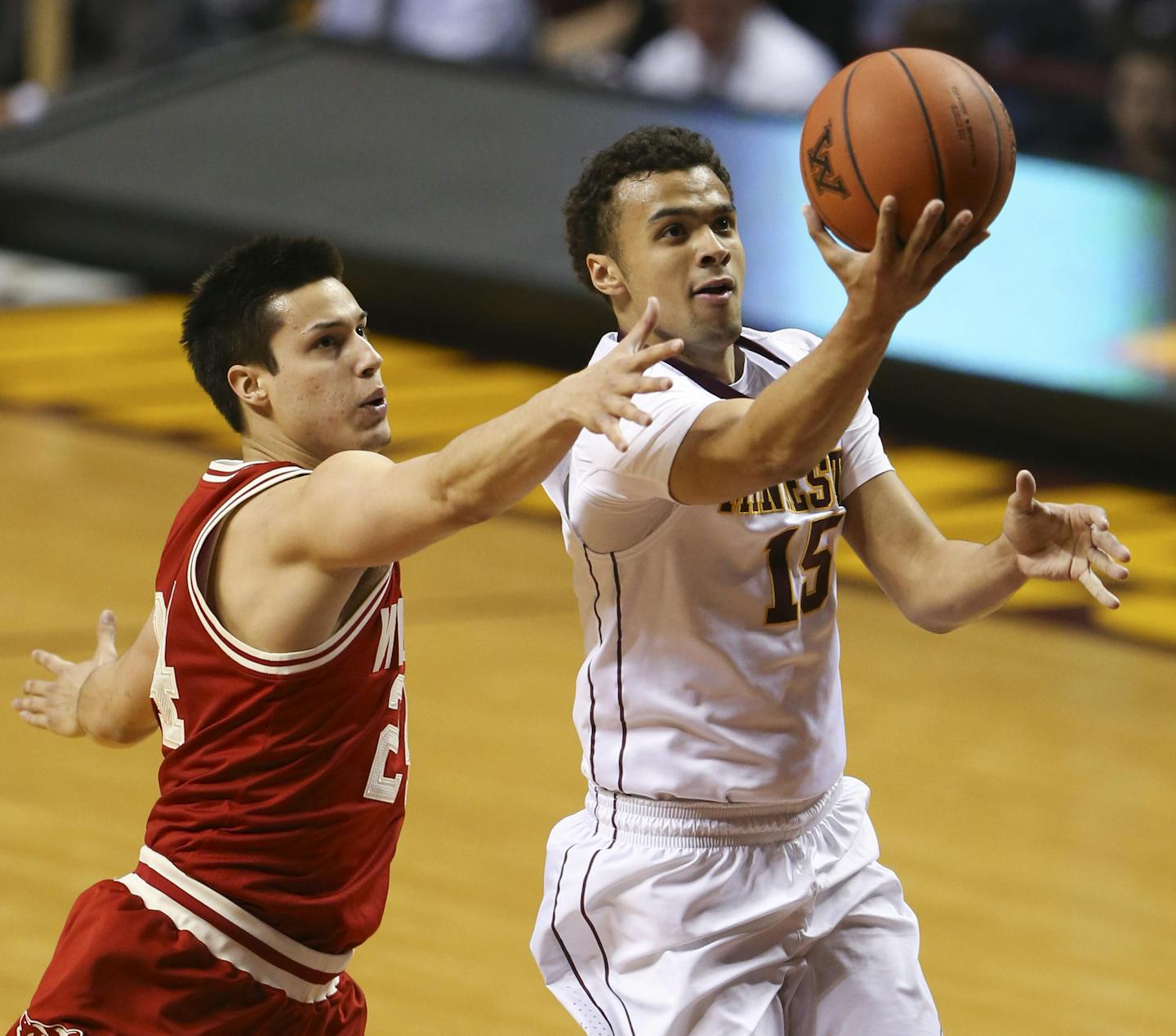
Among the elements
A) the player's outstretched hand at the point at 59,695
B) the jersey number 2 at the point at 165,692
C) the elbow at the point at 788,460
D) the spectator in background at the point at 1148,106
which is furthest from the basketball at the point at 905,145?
the spectator in background at the point at 1148,106

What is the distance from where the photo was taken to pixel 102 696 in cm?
378

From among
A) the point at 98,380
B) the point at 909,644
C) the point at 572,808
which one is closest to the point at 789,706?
the point at 572,808

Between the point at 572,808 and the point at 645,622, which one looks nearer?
the point at 645,622

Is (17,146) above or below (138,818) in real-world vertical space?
above

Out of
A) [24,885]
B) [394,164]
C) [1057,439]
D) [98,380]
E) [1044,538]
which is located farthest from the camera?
[394,164]

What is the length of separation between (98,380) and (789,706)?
725 centimetres

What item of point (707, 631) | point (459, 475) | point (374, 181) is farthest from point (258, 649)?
point (374, 181)

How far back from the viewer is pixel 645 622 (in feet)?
11.4

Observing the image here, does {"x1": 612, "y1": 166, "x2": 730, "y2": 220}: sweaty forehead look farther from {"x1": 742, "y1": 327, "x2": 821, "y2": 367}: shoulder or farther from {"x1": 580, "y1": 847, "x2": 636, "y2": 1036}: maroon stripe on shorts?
{"x1": 580, "y1": 847, "x2": 636, "y2": 1036}: maroon stripe on shorts

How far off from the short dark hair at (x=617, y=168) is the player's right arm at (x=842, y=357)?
517 millimetres

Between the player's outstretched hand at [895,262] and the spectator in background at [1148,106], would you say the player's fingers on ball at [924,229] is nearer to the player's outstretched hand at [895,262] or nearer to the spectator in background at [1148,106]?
the player's outstretched hand at [895,262]

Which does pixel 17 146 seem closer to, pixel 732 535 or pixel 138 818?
pixel 138 818

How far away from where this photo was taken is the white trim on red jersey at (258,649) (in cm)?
330

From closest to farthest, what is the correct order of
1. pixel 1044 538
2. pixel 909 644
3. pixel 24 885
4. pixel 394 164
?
pixel 1044 538
pixel 24 885
pixel 909 644
pixel 394 164
